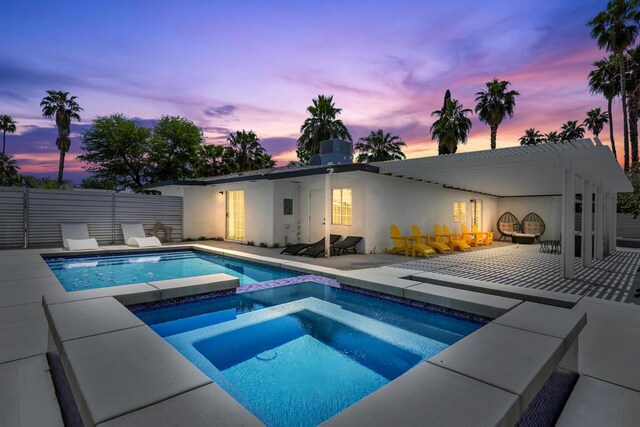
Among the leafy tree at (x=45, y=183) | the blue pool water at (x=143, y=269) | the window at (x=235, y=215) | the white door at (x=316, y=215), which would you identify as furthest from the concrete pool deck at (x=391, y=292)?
the leafy tree at (x=45, y=183)

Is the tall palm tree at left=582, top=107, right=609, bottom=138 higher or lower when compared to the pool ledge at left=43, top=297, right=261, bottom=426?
higher

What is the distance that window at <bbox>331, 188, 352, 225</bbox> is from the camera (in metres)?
11.2

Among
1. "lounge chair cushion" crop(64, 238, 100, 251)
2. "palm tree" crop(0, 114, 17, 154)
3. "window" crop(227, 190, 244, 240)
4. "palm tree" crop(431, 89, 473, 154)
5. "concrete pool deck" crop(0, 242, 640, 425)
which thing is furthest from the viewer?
"palm tree" crop(0, 114, 17, 154)

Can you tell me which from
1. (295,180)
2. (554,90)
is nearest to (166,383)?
(295,180)

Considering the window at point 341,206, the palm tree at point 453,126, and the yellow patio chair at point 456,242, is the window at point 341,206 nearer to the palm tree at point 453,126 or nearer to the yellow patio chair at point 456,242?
the yellow patio chair at point 456,242

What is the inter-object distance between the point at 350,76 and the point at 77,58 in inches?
428

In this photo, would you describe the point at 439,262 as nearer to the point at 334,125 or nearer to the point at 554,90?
the point at 554,90

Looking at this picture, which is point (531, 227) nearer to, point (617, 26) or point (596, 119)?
point (617, 26)

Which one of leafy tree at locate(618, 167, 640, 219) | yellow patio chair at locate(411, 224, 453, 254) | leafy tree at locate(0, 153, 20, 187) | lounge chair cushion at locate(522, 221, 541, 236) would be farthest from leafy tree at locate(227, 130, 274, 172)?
leafy tree at locate(618, 167, 640, 219)

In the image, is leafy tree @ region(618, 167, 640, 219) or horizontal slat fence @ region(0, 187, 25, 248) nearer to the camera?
horizontal slat fence @ region(0, 187, 25, 248)

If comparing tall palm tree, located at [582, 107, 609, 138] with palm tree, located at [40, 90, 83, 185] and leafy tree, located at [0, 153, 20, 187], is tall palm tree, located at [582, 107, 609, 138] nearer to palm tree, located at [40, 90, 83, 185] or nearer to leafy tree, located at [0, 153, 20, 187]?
palm tree, located at [40, 90, 83, 185]

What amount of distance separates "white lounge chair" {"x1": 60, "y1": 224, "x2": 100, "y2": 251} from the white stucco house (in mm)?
3638

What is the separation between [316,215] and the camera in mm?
12180

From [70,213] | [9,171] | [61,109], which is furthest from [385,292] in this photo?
[9,171]
